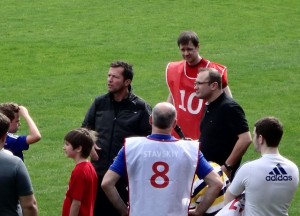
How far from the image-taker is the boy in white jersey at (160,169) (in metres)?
7.75

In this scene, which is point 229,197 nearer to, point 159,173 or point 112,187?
point 159,173

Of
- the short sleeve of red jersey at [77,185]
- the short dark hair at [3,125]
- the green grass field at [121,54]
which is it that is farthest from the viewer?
the green grass field at [121,54]

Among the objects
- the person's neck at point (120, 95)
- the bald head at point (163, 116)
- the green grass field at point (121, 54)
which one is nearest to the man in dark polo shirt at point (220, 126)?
the person's neck at point (120, 95)

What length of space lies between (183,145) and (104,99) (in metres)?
2.38

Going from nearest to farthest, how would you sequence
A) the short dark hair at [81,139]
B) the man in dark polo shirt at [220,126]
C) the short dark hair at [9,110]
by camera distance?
the short dark hair at [81,139], the short dark hair at [9,110], the man in dark polo shirt at [220,126]

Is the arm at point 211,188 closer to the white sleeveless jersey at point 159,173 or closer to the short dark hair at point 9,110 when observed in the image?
the white sleeveless jersey at point 159,173

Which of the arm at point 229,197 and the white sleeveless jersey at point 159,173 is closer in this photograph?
the white sleeveless jersey at point 159,173

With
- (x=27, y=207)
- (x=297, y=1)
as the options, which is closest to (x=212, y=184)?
(x=27, y=207)

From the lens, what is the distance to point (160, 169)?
7.74m

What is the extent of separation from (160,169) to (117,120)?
220cm

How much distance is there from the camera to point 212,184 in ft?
26.0

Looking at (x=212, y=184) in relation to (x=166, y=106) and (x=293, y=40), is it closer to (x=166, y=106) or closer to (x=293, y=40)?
(x=166, y=106)

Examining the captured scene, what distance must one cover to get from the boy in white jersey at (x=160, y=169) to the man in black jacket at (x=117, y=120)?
6.50 ft

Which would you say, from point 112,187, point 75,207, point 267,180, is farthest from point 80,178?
point 267,180
